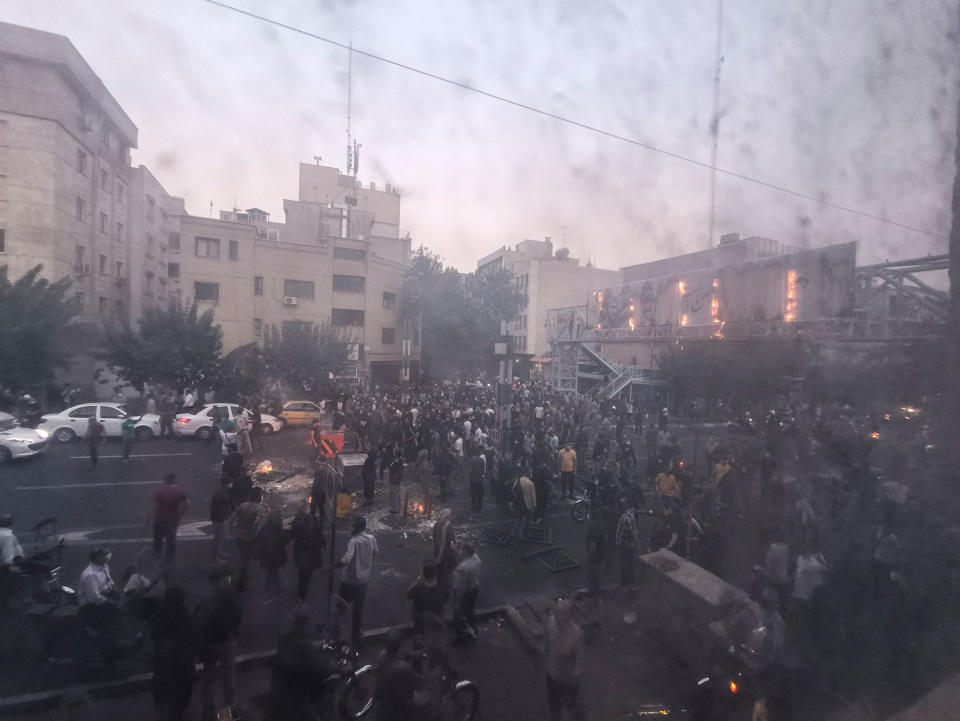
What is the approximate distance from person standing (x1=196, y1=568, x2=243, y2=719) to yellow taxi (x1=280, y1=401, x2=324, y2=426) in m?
15.6

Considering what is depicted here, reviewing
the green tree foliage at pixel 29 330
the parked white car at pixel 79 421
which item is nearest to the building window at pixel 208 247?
the green tree foliage at pixel 29 330

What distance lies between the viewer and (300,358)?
24.3 metres

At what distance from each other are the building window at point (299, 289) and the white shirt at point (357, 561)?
1070 inches

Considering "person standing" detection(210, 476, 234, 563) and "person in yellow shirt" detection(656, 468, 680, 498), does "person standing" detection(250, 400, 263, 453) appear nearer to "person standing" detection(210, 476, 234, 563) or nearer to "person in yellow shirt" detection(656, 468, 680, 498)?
"person standing" detection(210, 476, 234, 563)

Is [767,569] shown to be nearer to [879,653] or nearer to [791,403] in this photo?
[879,653]

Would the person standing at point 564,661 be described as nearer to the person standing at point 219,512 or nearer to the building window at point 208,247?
the person standing at point 219,512

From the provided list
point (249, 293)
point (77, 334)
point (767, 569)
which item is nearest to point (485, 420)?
point (767, 569)

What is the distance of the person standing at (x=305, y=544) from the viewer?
233 inches

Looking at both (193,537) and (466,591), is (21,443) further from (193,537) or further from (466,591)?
(466,591)

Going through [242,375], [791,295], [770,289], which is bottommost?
[242,375]

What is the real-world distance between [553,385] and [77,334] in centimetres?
2300

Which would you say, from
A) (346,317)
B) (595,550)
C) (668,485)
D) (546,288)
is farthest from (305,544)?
(546,288)

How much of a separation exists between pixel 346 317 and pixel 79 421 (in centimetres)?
1788

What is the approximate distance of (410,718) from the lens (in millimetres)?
3346
